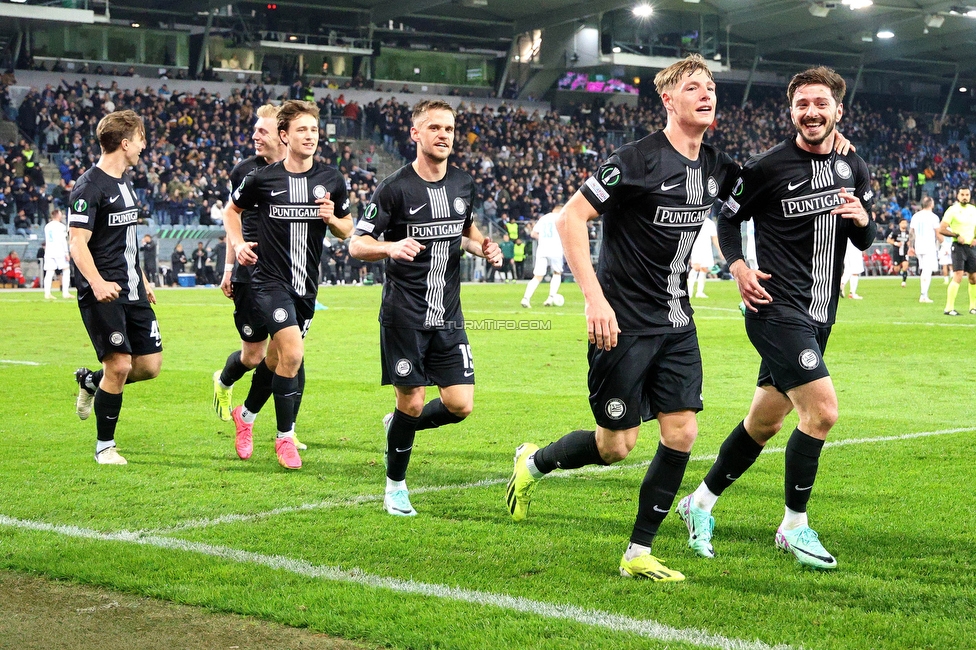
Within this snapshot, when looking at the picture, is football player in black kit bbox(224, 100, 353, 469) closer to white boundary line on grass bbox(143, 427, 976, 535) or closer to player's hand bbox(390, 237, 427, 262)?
white boundary line on grass bbox(143, 427, 976, 535)

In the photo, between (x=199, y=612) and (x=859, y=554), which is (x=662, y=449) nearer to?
(x=859, y=554)

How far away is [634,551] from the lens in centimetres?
471

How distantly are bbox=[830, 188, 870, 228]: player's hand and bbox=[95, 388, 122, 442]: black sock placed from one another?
15.7ft

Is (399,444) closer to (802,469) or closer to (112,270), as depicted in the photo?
(802,469)

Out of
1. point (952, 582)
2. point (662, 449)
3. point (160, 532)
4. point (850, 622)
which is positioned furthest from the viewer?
point (160, 532)

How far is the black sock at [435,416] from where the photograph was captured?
6273 mm

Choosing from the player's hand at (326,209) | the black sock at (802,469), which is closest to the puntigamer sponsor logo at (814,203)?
the black sock at (802,469)

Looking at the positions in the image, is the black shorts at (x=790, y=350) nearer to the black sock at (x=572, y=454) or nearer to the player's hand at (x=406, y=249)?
the black sock at (x=572, y=454)

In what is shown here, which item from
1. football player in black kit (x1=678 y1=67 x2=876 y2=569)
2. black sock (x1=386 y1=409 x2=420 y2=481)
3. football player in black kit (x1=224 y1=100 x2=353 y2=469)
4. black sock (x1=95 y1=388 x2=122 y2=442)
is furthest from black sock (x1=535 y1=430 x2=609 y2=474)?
black sock (x1=95 y1=388 x2=122 y2=442)

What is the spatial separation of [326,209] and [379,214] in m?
1.53

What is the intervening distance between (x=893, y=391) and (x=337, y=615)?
25.8ft

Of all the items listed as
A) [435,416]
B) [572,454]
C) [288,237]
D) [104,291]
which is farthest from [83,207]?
[572,454]

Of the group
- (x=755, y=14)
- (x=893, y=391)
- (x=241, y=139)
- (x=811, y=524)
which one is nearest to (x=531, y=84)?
(x=755, y=14)

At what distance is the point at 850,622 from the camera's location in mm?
4027
